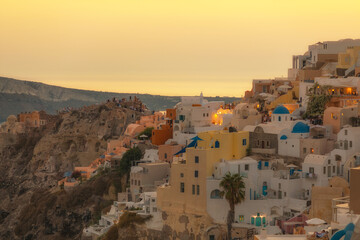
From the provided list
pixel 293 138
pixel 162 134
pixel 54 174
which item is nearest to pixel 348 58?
pixel 162 134

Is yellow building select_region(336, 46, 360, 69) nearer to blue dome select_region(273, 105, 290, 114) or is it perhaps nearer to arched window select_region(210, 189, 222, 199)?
blue dome select_region(273, 105, 290, 114)

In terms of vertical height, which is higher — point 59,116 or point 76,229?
point 59,116

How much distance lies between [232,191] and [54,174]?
155ft

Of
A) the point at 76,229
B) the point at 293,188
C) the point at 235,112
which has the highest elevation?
the point at 235,112

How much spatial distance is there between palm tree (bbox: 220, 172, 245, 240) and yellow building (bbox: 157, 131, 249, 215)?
56.7 inches

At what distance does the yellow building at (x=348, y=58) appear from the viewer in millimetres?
69375

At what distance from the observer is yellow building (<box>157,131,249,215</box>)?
48.7 metres

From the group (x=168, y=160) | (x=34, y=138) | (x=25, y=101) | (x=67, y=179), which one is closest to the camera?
(x=168, y=160)

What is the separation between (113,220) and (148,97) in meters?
125

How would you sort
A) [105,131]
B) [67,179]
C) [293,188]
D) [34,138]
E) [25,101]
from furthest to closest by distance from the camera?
[25,101] → [34,138] → [105,131] → [67,179] → [293,188]

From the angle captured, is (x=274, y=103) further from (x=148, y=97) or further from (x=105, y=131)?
(x=148, y=97)

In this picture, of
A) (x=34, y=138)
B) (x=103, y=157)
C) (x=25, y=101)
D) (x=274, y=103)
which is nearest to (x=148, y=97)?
(x=25, y=101)

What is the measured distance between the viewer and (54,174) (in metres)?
91.0

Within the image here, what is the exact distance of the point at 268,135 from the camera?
180 feet
